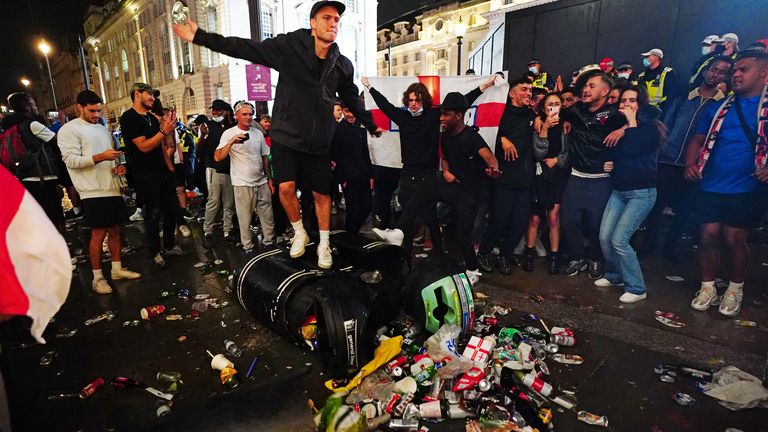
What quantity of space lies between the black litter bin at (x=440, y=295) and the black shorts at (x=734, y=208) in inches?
103

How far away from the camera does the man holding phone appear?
17.6 ft

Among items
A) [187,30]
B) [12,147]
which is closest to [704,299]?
[187,30]

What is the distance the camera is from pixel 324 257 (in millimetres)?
3600

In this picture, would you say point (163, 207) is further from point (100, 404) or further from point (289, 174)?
point (100, 404)

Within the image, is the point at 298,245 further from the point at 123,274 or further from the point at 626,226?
the point at 626,226

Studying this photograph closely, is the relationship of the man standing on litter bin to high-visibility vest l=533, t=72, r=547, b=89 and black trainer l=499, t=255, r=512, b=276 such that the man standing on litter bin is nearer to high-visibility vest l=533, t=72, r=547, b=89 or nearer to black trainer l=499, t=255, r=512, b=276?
black trainer l=499, t=255, r=512, b=276

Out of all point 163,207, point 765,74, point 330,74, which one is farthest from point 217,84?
point 765,74

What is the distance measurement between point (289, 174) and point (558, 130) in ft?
11.1

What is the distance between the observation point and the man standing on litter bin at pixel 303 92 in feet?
10.8

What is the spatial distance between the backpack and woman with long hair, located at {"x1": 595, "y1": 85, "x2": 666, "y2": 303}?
8197 millimetres

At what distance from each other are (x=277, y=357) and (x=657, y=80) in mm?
6739

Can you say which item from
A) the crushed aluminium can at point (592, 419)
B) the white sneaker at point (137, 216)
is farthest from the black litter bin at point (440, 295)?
the white sneaker at point (137, 216)

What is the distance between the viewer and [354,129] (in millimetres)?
5508

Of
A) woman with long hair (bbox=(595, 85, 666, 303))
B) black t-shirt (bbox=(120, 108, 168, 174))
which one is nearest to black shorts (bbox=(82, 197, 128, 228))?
black t-shirt (bbox=(120, 108, 168, 174))
